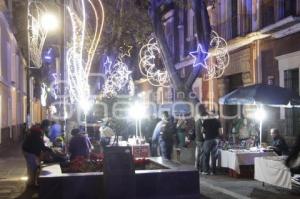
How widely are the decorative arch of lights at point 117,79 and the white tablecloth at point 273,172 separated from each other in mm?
24873

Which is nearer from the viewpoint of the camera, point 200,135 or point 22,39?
point 200,135

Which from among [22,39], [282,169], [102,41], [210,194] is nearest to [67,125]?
[210,194]

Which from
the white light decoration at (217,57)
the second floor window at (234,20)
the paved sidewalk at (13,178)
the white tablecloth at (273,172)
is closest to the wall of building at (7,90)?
the paved sidewalk at (13,178)

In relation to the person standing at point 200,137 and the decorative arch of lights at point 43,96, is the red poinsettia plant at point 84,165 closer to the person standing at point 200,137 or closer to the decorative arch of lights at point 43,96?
the person standing at point 200,137

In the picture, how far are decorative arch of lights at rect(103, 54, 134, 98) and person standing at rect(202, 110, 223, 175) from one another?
22235mm

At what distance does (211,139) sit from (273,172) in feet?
10.6

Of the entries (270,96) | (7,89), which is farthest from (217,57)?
(270,96)

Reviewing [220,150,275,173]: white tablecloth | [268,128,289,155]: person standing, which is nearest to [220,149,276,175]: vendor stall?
[220,150,275,173]: white tablecloth

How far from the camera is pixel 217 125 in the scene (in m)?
14.8

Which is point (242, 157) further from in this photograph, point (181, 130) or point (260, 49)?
point (260, 49)

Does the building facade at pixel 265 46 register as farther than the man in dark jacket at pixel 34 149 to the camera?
Yes

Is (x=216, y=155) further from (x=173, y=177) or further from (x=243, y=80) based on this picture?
(x=243, y=80)

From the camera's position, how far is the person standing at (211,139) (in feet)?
48.5

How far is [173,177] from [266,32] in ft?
35.1
